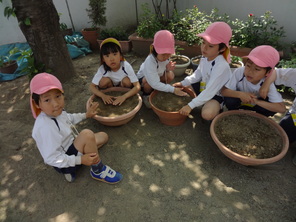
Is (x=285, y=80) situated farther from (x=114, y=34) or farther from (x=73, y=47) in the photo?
(x=73, y=47)

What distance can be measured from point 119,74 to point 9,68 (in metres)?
2.59

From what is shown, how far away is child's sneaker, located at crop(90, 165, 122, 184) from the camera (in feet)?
6.10

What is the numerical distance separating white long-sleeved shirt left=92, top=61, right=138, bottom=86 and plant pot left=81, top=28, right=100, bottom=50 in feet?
8.55

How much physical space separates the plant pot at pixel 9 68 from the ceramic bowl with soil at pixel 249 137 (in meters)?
3.91

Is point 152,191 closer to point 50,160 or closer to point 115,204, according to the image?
point 115,204

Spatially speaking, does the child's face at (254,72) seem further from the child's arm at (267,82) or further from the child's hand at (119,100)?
the child's hand at (119,100)

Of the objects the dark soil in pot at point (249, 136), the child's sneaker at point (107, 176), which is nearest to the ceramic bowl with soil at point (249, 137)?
the dark soil in pot at point (249, 136)

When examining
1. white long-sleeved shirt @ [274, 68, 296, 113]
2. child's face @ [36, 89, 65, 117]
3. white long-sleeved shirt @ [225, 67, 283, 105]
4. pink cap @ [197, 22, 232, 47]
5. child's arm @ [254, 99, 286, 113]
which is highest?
pink cap @ [197, 22, 232, 47]

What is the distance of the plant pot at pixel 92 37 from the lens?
4.70m

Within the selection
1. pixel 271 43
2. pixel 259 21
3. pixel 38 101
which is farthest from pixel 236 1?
pixel 38 101

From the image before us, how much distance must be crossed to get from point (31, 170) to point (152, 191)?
1323 mm

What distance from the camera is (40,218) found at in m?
1.66

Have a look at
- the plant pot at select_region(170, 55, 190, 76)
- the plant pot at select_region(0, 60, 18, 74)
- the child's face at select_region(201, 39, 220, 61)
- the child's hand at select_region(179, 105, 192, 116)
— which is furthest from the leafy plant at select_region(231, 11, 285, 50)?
the plant pot at select_region(0, 60, 18, 74)

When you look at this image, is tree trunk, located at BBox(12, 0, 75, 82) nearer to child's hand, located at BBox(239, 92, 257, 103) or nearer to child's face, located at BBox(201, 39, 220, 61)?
child's face, located at BBox(201, 39, 220, 61)
